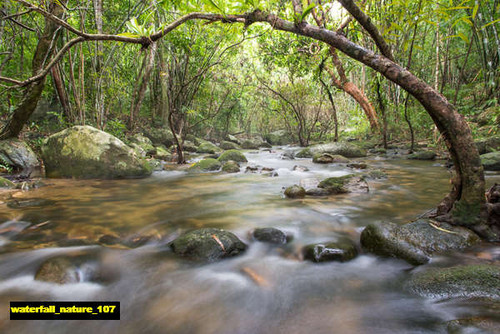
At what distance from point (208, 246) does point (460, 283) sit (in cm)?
176

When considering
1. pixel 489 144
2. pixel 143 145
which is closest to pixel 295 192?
pixel 489 144

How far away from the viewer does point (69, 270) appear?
77.0 inches

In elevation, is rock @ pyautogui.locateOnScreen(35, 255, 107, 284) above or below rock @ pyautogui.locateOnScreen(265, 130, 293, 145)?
below

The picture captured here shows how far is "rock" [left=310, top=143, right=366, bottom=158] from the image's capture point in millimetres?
10117

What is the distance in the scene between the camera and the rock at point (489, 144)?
654 cm

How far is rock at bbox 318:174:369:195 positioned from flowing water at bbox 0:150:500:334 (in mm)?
327

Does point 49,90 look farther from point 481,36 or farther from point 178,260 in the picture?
point 481,36

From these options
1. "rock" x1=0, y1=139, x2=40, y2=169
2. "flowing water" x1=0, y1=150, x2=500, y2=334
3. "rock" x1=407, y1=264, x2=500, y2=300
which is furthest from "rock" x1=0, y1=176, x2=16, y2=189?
"rock" x1=407, y1=264, x2=500, y2=300

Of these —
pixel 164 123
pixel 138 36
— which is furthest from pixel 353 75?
pixel 138 36

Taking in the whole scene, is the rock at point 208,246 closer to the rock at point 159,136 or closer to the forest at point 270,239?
the forest at point 270,239

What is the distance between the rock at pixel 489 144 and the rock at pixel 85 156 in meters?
8.49

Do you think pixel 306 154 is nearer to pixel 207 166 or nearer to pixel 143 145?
pixel 207 166

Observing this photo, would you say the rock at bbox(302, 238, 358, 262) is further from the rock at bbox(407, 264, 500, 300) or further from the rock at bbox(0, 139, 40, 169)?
the rock at bbox(0, 139, 40, 169)

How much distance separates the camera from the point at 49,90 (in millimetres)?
7703
